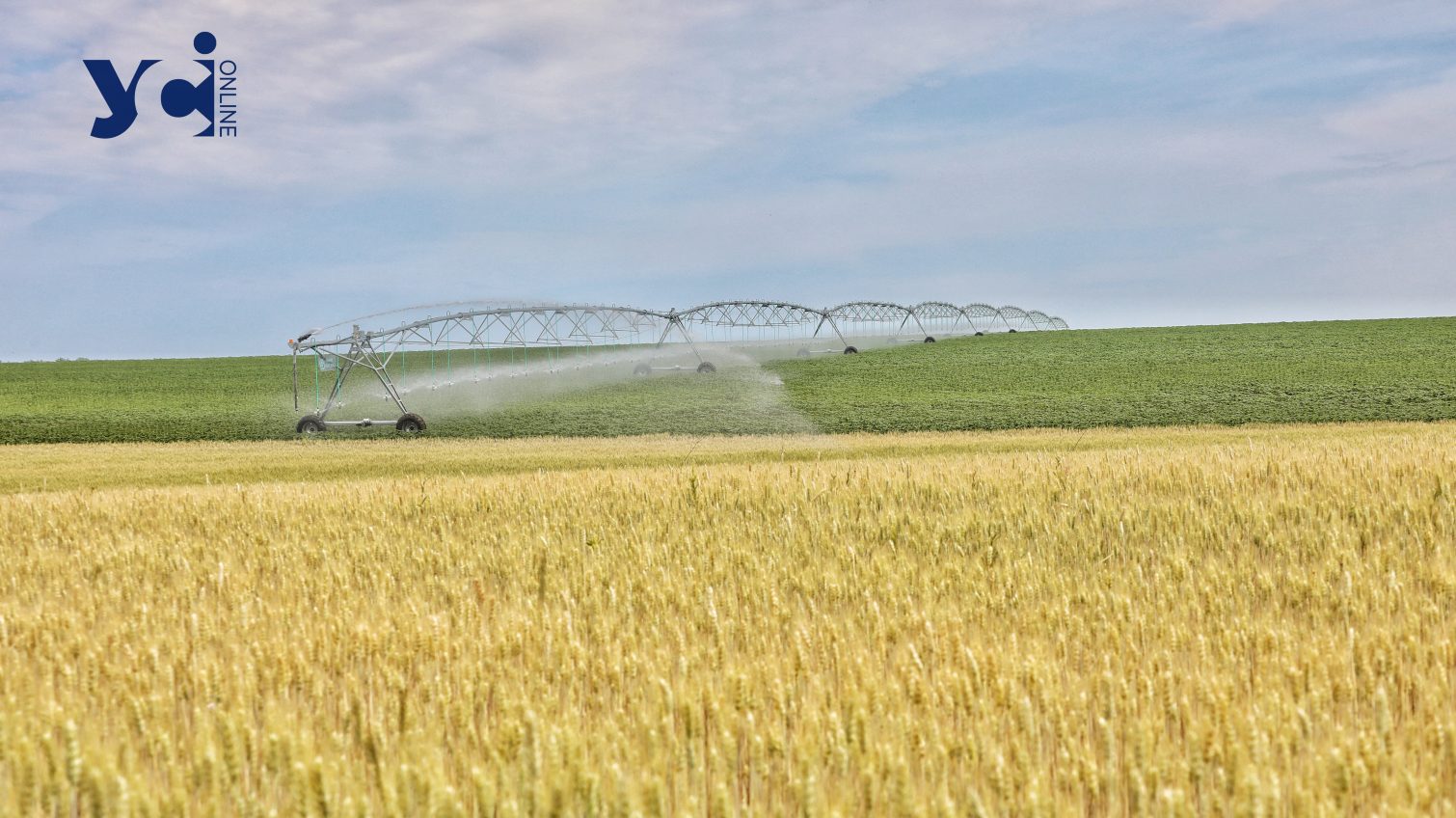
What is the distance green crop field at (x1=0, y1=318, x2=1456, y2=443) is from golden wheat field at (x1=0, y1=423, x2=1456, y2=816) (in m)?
24.7

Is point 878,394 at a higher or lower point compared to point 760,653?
higher

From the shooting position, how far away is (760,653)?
4871mm

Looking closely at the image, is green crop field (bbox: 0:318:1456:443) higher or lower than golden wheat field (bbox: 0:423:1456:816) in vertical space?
higher

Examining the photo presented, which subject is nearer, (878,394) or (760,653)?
(760,653)

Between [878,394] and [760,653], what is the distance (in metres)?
41.1

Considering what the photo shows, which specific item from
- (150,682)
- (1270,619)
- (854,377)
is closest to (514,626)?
(150,682)

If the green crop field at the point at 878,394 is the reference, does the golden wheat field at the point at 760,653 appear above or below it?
below

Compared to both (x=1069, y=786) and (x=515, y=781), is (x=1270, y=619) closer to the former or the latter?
(x=1069, y=786)

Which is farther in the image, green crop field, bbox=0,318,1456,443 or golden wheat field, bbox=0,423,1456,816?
green crop field, bbox=0,318,1456,443

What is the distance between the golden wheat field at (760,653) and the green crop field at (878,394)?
24.7m

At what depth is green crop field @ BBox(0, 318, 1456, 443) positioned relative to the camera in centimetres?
3600

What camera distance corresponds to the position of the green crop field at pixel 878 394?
118ft

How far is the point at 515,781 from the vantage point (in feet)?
10.4

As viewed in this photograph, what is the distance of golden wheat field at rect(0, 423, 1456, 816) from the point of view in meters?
3.21
